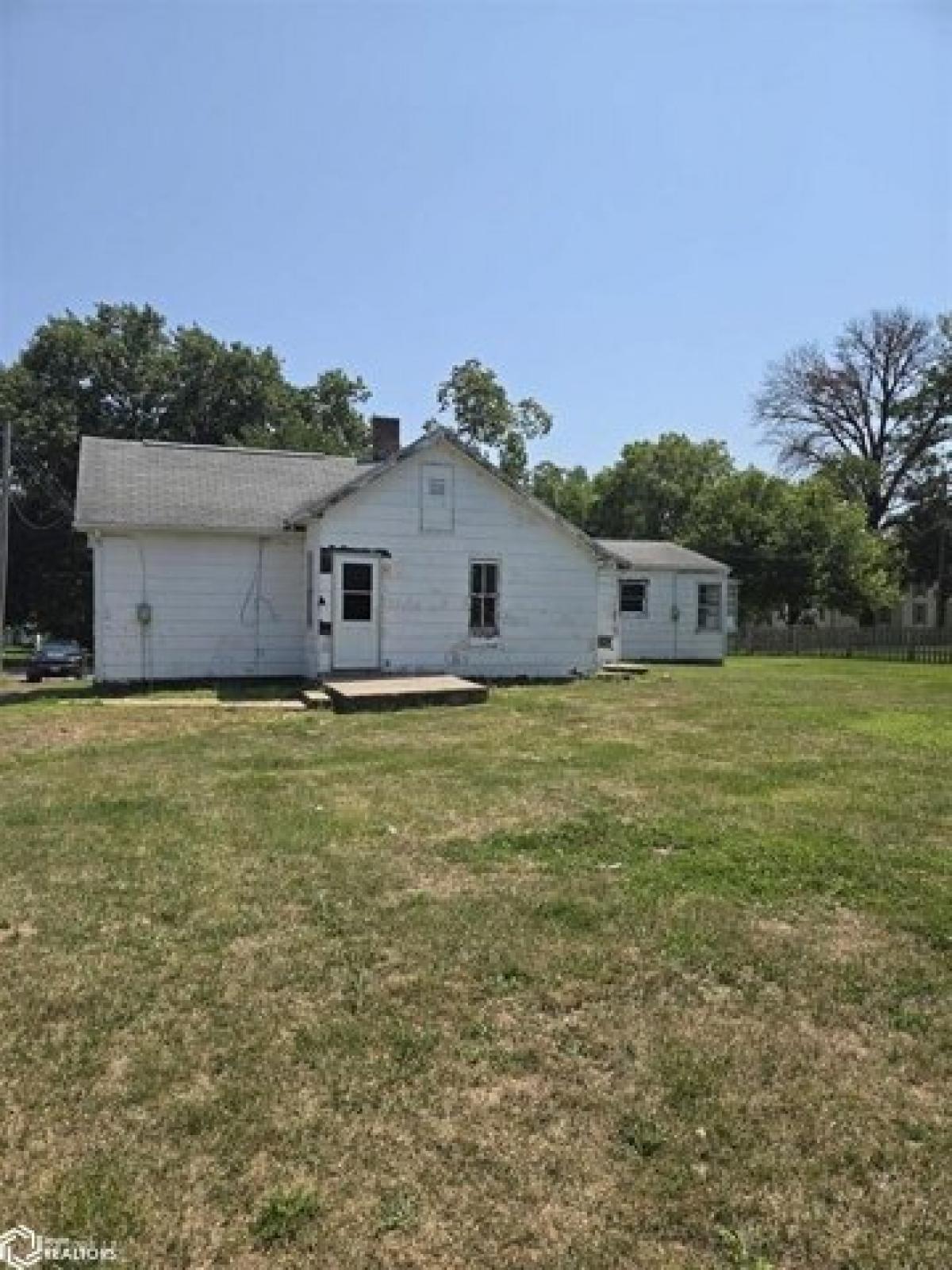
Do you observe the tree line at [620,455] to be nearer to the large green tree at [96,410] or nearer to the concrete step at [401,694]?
the large green tree at [96,410]

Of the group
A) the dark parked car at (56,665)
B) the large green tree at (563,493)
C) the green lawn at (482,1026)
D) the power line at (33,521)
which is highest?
the large green tree at (563,493)

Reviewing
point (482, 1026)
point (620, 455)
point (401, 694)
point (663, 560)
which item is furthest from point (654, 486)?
point (482, 1026)

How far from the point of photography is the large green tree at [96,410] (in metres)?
37.7

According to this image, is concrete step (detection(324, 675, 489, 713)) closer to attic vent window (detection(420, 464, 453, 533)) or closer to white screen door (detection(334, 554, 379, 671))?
white screen door (detection(334, 554, 379, 671))

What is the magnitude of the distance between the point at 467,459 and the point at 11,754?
9945 millimetres

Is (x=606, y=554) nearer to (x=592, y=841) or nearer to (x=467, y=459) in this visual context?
(x=467, y=459)

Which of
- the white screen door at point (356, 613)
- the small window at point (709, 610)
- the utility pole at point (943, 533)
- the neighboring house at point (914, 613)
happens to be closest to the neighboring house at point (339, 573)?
the white screen door at point (356, 613)

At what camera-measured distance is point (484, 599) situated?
17.8 meters

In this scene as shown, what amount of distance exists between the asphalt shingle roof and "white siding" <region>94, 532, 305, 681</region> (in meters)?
0.38

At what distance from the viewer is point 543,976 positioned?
13.3 ft

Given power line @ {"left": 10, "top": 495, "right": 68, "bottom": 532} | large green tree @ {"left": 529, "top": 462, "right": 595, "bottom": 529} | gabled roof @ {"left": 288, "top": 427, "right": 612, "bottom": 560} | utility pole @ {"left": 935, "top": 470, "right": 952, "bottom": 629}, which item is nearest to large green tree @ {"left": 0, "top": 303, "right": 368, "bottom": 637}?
power line @ {"left": 10, "top": 495, "right": 68, "bottom": 532}

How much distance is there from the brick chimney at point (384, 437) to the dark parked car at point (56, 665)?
9400 millimetres

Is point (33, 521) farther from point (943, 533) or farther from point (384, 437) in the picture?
point (943, 533)

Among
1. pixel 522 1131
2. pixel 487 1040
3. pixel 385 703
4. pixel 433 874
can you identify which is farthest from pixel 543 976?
pixel 385 703
